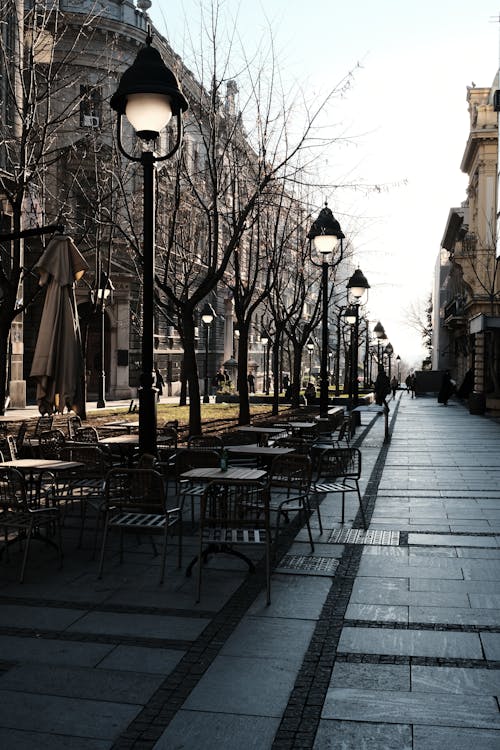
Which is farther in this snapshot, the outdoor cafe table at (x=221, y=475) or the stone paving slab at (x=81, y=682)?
the outdoor cafe table at (x=221, y=475)

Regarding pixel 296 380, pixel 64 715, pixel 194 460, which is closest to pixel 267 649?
pixel 64 715

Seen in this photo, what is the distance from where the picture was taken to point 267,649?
215 inches

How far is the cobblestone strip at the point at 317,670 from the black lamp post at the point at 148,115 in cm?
247

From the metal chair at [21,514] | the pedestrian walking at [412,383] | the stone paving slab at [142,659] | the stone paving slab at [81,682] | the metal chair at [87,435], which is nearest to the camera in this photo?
the stone paving slab at [81,682]

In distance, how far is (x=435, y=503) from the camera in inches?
447

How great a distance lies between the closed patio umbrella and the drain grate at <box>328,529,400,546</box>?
304 centimetres

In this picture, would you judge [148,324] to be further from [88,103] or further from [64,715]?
[88,103]

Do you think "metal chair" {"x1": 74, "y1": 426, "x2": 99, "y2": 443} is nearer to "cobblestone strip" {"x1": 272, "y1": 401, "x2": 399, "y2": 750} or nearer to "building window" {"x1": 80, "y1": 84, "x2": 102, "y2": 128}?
"cobblestone strip" {"x1": 272, "y1": 401, "x2": 399, "y2": 750}

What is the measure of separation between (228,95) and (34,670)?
14558 mm

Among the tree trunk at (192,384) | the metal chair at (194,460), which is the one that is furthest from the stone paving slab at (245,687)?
the tree trunk at (192,384)

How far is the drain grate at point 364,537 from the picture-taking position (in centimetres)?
879

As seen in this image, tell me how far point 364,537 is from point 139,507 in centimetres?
256

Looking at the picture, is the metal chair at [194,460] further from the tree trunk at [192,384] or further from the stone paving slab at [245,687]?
the tree trunk at [192,384]

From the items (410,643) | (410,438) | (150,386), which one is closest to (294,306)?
(410,438)
